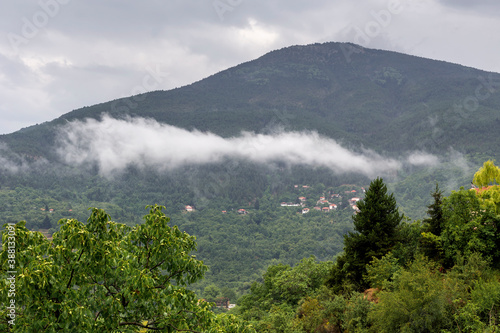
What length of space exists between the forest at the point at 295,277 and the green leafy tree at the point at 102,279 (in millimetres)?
20

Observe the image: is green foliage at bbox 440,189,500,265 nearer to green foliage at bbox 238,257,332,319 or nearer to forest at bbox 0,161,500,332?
forest at bbox 0,161,500,332

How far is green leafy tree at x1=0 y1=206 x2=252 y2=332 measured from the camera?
19.4ft

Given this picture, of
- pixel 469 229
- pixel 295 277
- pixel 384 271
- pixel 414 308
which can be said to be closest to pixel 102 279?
pixel 414 308

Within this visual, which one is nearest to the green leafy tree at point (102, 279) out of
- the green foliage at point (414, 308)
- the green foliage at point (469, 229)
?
the green foliage at point (414, 308)

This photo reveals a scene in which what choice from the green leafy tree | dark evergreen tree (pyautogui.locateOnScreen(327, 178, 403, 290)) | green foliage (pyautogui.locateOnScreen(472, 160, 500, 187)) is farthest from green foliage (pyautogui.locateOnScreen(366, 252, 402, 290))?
the green leafy tree

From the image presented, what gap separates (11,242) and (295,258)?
13478 cm

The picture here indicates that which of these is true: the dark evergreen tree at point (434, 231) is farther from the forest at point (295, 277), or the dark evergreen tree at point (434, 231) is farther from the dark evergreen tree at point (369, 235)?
the dark evergreen tree at point (369, 235)

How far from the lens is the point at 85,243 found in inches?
256

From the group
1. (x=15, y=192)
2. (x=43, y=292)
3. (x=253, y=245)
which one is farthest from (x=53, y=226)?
(x=43, y=292)

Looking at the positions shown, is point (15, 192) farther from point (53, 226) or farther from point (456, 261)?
point (456, 261)

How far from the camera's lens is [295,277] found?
107ft

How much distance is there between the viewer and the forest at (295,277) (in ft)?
21.0

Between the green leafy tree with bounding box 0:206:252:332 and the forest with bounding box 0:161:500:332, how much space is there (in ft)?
0.06

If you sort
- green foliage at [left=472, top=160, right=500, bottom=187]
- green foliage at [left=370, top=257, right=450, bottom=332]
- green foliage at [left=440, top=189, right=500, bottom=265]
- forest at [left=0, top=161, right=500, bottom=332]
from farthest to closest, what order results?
green foliage at [left=472, top=160, right=500, bottom=187]
green foliage at [left=440, top=189, right=500, bottom=265]
green foliage at [left=370, top=257, right=450, bottom=332]
forest at [left=0, top=161, right=500, bottom=332]
